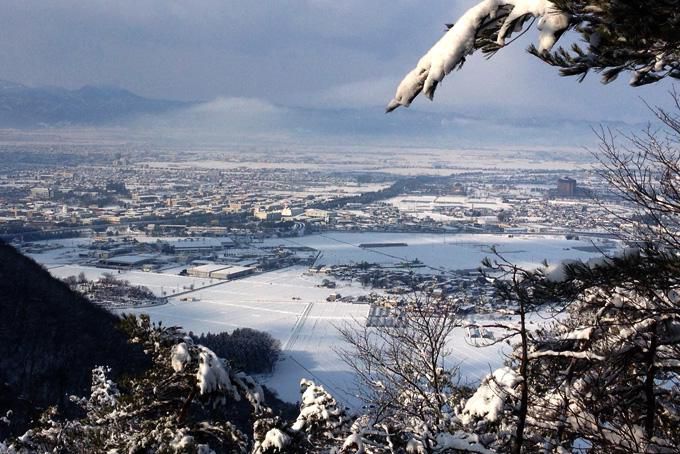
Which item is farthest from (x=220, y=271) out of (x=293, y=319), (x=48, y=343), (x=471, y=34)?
(x=471, y=34)

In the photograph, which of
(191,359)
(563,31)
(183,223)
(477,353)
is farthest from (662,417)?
(183,223)

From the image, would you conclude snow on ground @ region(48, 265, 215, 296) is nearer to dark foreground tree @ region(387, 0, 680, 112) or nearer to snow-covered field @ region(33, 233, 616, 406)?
snow-covered field @ region(33, 233, 616, 406)

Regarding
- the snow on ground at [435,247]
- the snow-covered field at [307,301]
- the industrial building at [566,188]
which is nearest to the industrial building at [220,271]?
the snow-covered field at [307,301]

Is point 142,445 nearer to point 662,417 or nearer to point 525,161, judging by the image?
point 662,417

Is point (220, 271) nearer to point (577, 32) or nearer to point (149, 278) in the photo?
point (149, 278)

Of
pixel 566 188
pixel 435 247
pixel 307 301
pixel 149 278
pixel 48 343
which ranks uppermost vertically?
pixel 566 188

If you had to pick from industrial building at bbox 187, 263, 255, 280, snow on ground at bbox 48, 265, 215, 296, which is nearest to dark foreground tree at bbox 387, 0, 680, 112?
snow on ground at bbox 48, 265, 215, 296
